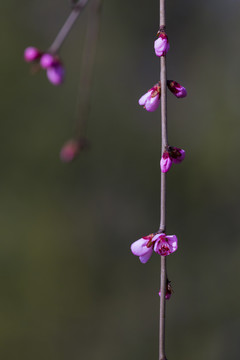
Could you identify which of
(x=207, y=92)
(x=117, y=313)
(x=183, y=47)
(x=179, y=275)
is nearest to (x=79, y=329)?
(x=117, y=313)

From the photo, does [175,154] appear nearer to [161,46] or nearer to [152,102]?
[152,102]

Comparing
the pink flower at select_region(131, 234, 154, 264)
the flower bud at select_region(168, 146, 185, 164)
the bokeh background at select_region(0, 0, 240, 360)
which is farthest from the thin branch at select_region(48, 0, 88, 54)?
the bokeh background at select_region(0, 0, 240, 360)

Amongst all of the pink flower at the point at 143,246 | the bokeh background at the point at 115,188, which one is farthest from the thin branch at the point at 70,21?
the bokeh background at the point at 115,188

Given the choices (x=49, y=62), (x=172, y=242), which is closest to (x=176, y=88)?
(x=172, y=242)

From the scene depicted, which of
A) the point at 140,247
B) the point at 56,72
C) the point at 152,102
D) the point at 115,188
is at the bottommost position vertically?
the point at 140,247

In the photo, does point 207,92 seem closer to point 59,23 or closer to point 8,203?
point 59,23

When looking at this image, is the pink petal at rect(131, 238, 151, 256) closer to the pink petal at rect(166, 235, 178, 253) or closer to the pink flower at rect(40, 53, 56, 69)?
the pink petal at rect(166, 235, 178, 253)

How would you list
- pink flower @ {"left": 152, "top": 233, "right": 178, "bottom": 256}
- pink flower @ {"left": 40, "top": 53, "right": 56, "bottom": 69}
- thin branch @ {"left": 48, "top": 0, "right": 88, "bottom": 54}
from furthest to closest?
pink flower @ {"left": 40, "top": 53, "right": 56, "bottom": 69} → thin branch @ {"left": 48, "top": 0, "right": 88, "bottom": 54} → pink flower @ {"left": 152, "top": 233, "right": 178, "bottom": 256}
